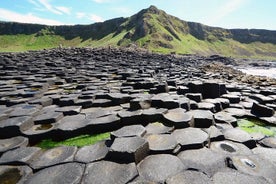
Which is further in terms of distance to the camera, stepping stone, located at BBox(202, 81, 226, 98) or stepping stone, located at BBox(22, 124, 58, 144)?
stepping stone, located at BBox(202, 81, 226, 98)

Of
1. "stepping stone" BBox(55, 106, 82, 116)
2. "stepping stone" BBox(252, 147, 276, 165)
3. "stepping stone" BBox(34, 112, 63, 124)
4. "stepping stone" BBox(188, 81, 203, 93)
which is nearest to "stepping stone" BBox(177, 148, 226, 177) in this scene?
"stepping stone" BBox(252, 147, 276, 165)

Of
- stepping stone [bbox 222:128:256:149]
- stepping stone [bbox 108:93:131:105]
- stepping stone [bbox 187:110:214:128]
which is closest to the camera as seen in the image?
stepping stone [bbox 222:128:256:149]

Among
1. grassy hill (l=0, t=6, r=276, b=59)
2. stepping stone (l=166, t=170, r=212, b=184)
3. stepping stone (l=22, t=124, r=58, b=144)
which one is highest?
grassy hill (l=0, t=6, r=276, b=59)

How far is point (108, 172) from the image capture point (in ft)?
9.11

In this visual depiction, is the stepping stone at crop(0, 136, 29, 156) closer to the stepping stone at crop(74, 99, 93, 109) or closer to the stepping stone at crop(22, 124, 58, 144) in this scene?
the stepping stone at crop(22, 124, 58, 144)

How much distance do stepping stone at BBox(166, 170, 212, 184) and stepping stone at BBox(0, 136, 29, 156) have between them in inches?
98.9

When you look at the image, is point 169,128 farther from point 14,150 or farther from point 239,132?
point 14,150

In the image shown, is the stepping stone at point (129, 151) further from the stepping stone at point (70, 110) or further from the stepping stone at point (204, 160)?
the stepping stone at point (70, 110)

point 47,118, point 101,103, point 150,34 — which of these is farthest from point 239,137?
point 150,34

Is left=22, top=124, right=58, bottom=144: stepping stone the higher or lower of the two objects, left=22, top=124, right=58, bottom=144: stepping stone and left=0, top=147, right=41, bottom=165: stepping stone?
the lower

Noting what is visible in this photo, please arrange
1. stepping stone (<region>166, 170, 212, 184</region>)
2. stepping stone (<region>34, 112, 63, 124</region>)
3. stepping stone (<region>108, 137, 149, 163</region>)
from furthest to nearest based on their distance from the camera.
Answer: stepping stone (<region>34, 112, 63, 124</region>) < stepping stone (<region>108, 137, 149, 163</region>) < stepping stone (<region>166, 170, 212, 184</region>)

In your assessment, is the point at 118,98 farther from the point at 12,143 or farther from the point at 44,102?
the point at 12,143

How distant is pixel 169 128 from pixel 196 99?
260cm

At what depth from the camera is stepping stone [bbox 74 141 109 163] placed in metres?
3.11
